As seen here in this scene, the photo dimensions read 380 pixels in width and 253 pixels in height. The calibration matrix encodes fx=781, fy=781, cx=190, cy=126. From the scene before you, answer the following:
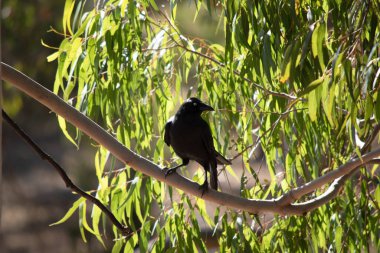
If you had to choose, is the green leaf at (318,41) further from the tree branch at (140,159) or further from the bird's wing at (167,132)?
the bird's wing at (167,132)

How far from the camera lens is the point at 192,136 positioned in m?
2.79

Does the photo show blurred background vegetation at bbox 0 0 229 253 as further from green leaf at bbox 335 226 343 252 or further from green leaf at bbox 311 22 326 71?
green leaf at bbox 311 22 326 71

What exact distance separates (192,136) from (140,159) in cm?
62

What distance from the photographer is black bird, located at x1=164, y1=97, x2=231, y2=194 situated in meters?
2.76

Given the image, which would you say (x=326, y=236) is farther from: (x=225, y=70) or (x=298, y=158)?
(x=225, y=70)

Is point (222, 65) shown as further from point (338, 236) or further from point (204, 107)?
point (338, 236)

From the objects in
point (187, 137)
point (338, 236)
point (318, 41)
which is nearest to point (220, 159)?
point (187, 137)

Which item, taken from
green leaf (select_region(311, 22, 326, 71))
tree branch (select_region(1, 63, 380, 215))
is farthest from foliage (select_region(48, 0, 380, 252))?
green leaf (select_region(311, 22, 326, 71))

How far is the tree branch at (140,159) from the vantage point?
Answer: 202cm

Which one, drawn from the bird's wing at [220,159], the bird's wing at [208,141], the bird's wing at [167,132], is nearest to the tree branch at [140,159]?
the bird's wing at [220,159]

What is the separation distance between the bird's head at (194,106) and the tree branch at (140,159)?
46cm

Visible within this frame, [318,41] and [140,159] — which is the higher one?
[318,41]

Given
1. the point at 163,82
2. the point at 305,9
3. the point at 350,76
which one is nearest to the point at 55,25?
the point at 163,82

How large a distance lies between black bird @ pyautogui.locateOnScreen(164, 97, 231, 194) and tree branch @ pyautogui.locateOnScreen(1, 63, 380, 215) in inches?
13.7
